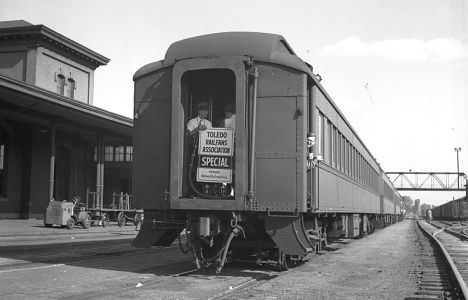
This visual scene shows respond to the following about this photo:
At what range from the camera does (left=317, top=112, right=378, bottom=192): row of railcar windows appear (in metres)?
9.84

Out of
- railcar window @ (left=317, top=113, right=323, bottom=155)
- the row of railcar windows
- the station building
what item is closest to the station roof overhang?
the station building

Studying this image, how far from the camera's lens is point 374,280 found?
8.68m

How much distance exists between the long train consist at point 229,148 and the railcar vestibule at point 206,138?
0.06ft

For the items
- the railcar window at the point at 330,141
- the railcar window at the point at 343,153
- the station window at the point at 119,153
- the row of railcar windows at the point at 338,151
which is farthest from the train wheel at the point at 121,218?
the railcar window at the point at 330,141

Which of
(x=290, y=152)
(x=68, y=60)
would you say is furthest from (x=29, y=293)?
(x=68, y=60)

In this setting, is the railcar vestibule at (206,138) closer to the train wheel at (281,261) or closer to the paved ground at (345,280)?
the train wheel at (281,261)

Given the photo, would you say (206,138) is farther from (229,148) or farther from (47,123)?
(47,123)

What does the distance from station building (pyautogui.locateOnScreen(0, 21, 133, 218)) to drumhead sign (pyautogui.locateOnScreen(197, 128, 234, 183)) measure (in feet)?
53.4

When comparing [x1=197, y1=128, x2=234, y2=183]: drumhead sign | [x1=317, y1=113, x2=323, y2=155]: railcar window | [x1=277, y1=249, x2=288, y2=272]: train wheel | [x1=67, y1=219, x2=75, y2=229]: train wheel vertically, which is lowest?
[x1=67, y1=219, x2=75, y2=229]: train wheel

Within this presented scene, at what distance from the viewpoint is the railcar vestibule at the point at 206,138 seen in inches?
334

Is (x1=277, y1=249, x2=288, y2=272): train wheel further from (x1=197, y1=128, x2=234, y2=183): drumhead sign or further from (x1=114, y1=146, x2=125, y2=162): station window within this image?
(x1=114, y1=146, x2=125, y2=162): station window

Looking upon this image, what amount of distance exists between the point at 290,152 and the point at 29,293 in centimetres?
433

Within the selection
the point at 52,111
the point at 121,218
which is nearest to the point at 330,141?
the point at 52,111

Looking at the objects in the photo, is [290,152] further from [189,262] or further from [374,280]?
[189,262]
